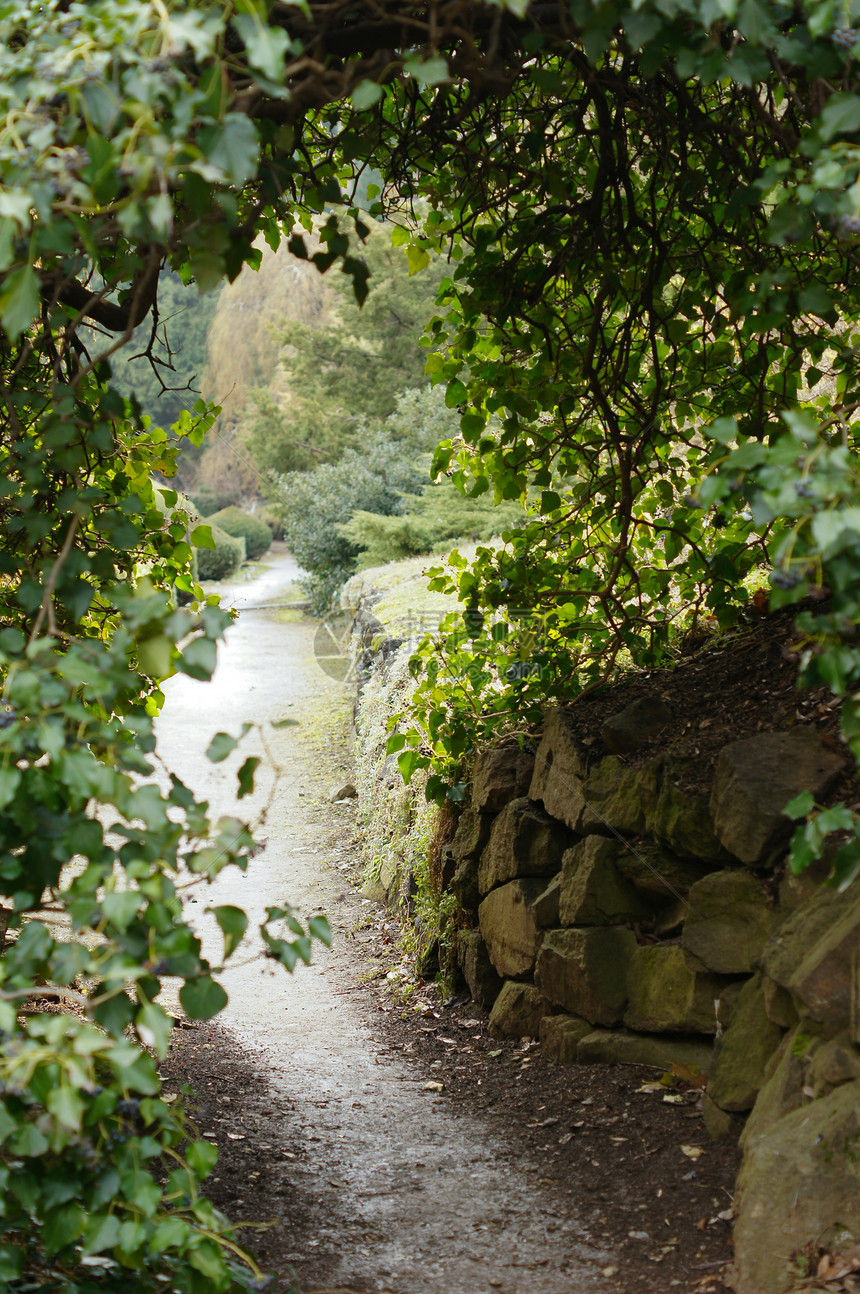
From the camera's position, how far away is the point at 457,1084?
388 cm

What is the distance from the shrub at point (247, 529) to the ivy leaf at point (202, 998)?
25.2 meters

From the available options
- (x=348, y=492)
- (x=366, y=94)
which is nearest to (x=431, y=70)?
(x=366, y=94)

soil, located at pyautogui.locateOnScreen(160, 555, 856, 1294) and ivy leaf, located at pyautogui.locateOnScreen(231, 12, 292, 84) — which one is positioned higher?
ivy leaf, located at pyautogui.locateOnScreen(231, 12, 292, 84)

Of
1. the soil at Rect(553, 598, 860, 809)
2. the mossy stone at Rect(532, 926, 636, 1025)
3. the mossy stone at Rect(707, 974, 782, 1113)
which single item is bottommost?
the mossy stone at Rect(532, 926, 636, 1025)

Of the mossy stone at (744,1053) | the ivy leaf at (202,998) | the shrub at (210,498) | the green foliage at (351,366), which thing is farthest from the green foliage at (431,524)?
the shrub at (210,498)

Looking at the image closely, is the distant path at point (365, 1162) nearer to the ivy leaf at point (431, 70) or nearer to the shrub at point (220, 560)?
the ivy leaf at point (431, 70)

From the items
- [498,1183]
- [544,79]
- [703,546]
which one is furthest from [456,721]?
[544,79]

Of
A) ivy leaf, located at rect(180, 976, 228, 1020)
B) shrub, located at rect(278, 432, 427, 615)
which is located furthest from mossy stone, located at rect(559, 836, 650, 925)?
shrub, located at rect(278, 432, 427, 615)

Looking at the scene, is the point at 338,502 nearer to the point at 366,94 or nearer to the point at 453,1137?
the point at 453,1137

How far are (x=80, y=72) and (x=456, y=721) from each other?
3.33 meters

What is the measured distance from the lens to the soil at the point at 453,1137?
2.44 m

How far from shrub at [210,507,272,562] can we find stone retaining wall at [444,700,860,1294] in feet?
75.1

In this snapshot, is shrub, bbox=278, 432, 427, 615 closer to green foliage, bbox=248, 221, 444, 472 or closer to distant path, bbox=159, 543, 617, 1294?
green foliage, bbox=248, 221, 444, 472

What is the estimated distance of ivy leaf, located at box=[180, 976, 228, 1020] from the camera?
5.39 feet
